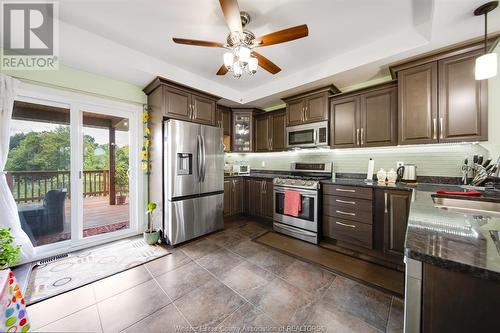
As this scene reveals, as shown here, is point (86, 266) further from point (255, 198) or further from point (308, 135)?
point (308, 135)

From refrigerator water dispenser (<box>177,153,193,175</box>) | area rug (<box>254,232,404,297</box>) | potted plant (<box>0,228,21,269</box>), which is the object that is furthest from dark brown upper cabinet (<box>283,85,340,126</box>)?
potted plant (<box>0,228,21,269</box>)

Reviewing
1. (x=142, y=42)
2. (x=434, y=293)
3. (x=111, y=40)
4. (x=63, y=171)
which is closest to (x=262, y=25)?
(x=142, y=42)

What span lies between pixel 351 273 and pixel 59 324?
107 inches

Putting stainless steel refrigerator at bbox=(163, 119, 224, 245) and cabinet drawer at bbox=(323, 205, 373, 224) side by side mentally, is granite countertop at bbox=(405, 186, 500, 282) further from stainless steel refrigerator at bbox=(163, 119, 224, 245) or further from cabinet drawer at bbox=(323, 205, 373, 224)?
stainless steel refrigerator at bbox=(163, 119, 224, 245)

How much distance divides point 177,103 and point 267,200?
7.67ft

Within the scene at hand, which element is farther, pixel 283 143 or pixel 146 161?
pixel 283 143

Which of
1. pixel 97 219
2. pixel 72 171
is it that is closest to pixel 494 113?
pixel 72 171

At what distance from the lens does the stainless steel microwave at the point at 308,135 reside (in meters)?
3.09

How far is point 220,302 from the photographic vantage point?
1671mm

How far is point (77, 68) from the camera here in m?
2.52

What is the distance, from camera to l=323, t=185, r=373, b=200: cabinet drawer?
2396 mm

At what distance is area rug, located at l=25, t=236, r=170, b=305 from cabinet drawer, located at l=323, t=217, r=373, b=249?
235cm

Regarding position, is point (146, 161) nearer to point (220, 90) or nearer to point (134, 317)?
point (220, 90)

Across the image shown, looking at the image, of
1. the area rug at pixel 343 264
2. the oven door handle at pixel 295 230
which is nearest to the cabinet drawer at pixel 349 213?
the oven door handle at pixel 295 230
